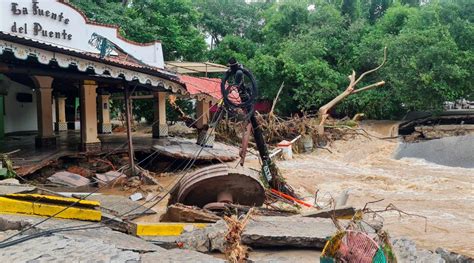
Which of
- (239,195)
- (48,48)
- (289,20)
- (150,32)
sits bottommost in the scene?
(239,195)

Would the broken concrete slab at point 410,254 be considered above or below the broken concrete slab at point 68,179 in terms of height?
above

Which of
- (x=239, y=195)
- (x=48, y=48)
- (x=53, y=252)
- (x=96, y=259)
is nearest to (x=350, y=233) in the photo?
(x=96, y=259)

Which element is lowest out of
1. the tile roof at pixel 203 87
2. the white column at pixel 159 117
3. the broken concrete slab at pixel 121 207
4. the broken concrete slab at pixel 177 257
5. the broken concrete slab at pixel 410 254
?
the broken concrete slab at pixel 121 207

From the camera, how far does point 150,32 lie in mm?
23109

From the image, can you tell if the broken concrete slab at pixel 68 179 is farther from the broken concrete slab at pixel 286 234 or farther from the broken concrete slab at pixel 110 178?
the broken concrete slab at pixel 286 234

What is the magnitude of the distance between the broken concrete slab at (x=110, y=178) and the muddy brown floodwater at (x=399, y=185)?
17.4 ft

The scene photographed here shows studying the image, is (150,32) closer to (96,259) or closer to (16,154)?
(16,154)

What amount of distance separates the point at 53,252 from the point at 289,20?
3200 centimetres

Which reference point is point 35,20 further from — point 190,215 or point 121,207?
point 190,215

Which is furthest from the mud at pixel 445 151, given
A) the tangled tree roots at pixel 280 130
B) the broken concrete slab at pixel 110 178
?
the broken concrete slab at pixel 110 178

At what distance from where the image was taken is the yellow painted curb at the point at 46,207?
5629mm

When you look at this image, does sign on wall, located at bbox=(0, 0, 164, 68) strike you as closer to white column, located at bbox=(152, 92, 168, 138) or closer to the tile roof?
white column, located at bbox=(152, 92, 168, 138)

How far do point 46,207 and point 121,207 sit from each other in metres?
1.87

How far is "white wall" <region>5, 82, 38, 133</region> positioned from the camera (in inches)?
673
